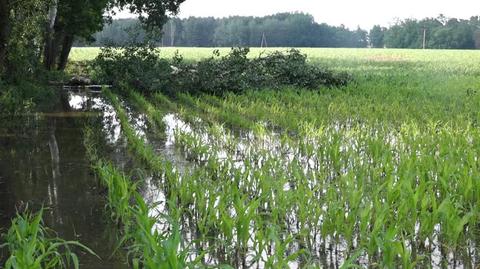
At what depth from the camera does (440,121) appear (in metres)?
9.99

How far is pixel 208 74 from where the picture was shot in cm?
1822

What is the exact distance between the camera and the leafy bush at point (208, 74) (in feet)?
59.6

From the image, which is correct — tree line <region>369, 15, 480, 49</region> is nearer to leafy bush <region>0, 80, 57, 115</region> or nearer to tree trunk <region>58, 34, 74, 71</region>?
tree trunk <region>58, 34, 74, 71</region>

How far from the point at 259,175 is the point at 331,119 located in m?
5.77

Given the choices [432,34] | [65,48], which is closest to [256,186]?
[65,48]

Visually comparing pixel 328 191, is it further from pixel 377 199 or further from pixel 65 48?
pixel 65 48

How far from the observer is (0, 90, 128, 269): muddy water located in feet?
16.2

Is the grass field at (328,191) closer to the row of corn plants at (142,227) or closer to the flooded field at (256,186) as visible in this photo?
the flooded field at (256,186)

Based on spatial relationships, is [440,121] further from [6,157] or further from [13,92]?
[13,92]

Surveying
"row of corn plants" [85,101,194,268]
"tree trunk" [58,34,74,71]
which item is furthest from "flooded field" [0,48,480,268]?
"tree trunk" [58,34,74,71]

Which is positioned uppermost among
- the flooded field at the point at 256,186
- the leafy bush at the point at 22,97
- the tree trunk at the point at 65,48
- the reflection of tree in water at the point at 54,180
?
the tree trunk at the point at 65,48

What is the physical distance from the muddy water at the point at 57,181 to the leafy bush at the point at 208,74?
631 centimetres

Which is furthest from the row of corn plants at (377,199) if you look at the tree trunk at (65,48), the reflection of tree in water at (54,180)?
the tree trunk at (65,48)

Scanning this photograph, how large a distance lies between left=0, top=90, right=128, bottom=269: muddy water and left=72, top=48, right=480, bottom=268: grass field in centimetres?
65
